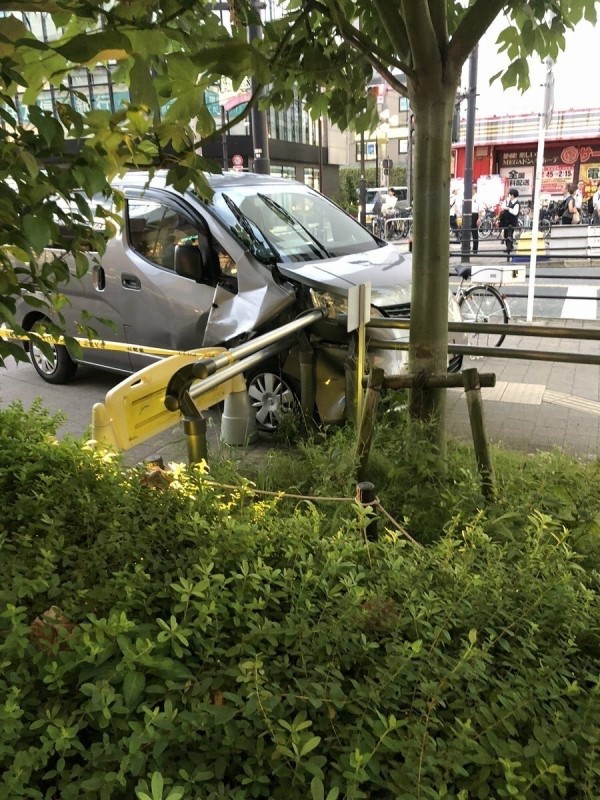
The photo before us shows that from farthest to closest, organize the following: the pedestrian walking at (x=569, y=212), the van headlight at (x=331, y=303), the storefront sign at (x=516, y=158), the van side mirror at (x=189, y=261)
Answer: the storefront sign at (x=516, y=158) < the pedestrian walking at (x=569, y=212) < the van side mirror at (x=189, y=261) < the van headlight at (x=331, y=303)

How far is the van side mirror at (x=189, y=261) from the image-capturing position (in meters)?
5.56

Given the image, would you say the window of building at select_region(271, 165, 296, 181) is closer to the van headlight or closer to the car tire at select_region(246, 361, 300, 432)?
the car tire at select_region(246, 361, 300, 432)

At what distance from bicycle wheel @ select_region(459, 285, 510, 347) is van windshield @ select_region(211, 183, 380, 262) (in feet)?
7.88

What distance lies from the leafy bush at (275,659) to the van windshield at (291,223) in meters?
3.77

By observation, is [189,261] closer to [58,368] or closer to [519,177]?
[58,368]

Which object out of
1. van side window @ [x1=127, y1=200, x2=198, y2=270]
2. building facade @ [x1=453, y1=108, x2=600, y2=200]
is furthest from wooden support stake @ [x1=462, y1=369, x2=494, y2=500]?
building facade @ [x1=453, y1=108, x2=600, y2=200]

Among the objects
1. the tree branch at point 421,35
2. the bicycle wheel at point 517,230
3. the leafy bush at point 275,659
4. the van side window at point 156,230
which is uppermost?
the tree branch at point 421,35

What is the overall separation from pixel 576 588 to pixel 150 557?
136 cm

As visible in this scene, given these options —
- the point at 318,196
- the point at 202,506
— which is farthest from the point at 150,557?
the point at 318,196

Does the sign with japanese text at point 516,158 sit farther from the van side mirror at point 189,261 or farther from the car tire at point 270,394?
the car tire at point 270,394

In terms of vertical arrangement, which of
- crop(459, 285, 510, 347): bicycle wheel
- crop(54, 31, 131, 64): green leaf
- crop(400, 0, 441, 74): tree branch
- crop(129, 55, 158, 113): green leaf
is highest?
crop(400, 0, 441, 74): tree branch

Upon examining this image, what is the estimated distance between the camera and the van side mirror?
5.56 metres

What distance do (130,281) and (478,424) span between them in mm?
3986

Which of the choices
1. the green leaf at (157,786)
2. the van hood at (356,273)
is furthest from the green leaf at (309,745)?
the van hood at (356,273)
